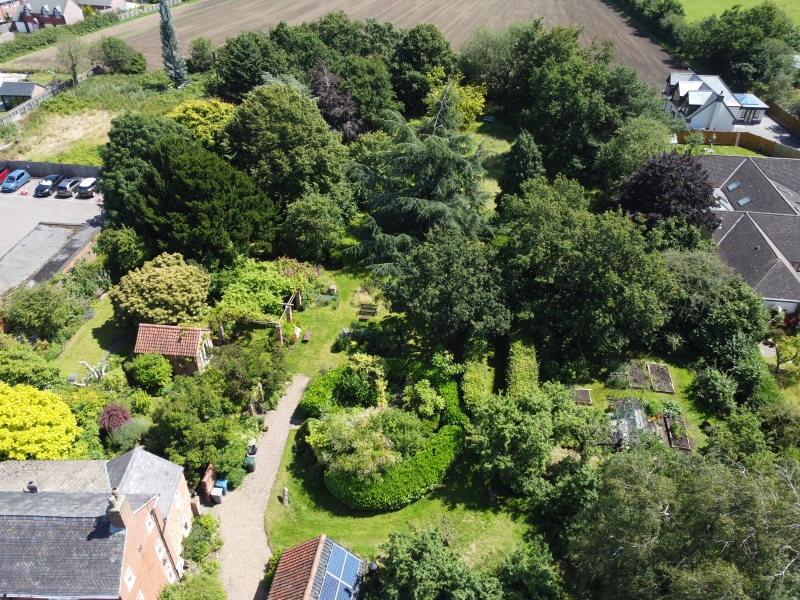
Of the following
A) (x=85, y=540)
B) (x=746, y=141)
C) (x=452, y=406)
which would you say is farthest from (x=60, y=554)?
(x=746, y=141)

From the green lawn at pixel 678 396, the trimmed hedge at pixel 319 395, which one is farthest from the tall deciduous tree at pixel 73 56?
the green lawn at pixel 678 396

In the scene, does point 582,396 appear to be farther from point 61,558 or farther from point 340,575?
point 61,558

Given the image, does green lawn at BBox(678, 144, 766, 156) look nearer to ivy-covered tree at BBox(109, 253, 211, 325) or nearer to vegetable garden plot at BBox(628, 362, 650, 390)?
vegetable garden plot at BBox(628, 362, 650, 390)

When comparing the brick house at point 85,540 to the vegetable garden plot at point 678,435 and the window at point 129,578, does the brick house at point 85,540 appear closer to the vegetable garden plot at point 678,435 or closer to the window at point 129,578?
the window at point 129,578

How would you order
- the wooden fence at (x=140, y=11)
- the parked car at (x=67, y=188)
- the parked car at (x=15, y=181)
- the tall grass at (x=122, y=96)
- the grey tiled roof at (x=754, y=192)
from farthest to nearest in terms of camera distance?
the wooden fence at (x=140, y=11)
the tall grass at (x=122, y=96)
the parked car at (x=15, y=181)
the parked car at (x=67, y=188)
the grey tiled roof at (x=754, y=192)

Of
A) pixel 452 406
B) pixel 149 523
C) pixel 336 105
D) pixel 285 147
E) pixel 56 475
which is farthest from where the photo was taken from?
pixel 336 105
